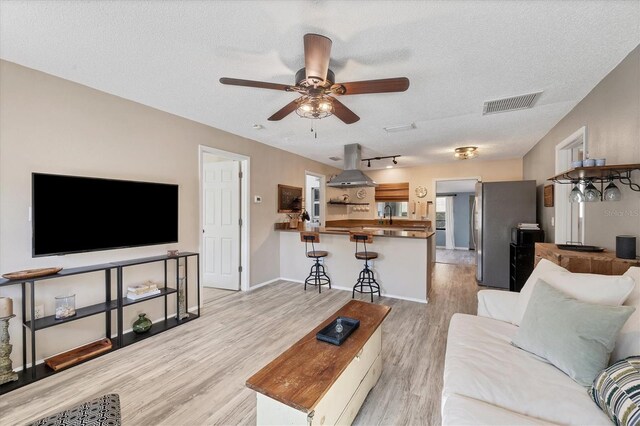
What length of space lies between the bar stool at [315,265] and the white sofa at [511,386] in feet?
9.37

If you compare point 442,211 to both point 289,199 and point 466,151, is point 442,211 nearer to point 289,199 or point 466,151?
point 466,151

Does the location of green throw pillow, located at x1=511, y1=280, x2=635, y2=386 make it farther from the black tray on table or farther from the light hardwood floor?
the black tray on table

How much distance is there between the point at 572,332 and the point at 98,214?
3.74 m

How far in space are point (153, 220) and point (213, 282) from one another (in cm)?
202

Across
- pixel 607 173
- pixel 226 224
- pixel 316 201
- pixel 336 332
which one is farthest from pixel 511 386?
pixel 316 201

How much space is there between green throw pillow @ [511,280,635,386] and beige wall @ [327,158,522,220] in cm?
547

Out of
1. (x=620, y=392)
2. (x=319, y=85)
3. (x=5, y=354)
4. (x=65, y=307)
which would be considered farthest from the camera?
(x=65, y=307)

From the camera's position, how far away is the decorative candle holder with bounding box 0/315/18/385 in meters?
2.04

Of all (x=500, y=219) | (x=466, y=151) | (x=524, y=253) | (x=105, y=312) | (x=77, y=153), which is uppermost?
(x=466, y=151)

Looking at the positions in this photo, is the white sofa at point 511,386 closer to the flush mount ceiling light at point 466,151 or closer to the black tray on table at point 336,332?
the black tray on table at point 336,332

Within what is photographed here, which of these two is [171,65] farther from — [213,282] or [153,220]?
[213,282]

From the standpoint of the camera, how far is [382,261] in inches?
171

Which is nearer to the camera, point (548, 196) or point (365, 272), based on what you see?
point (548, 196)

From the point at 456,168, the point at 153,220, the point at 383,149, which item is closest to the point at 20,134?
the point at 153,220
